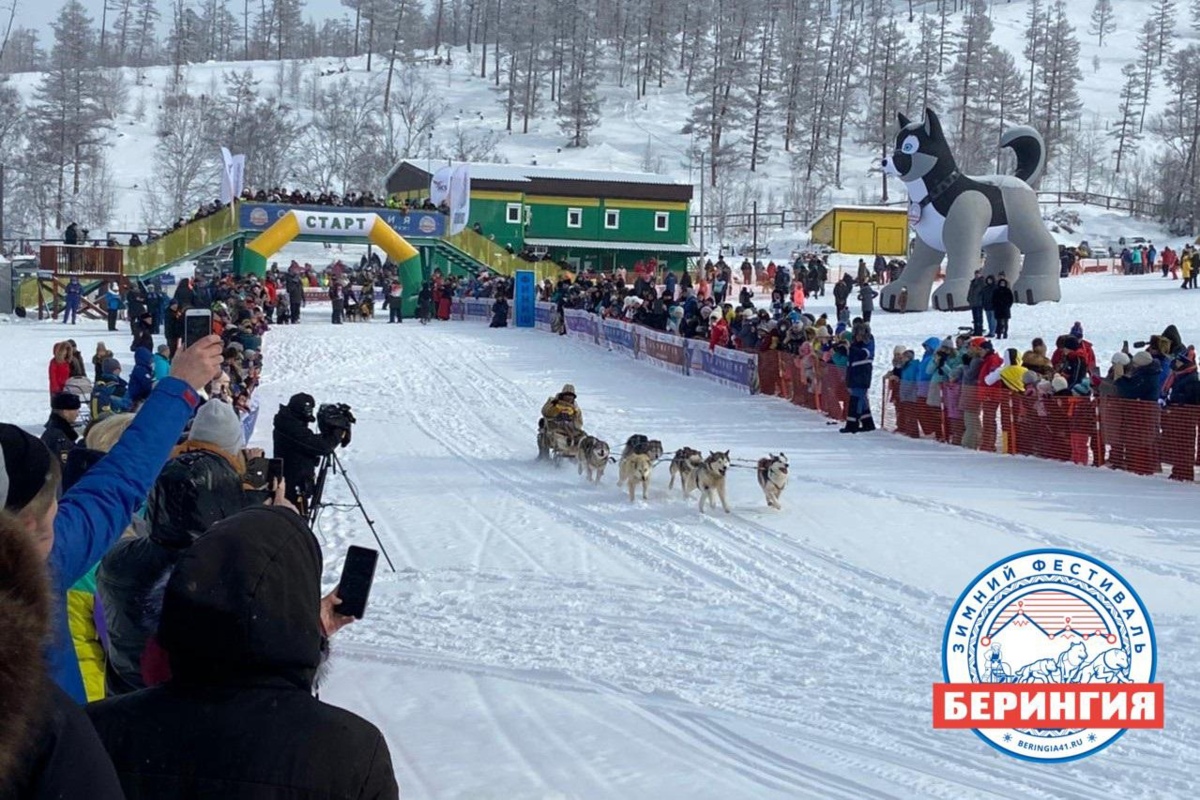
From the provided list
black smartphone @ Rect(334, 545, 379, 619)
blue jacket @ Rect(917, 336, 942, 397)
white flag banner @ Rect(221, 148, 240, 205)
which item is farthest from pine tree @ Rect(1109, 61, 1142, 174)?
black smartphone @ Rect(334, 545, 379, 619)

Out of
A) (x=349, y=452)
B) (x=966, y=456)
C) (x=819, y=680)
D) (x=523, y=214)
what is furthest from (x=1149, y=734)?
(x=523, y=214)

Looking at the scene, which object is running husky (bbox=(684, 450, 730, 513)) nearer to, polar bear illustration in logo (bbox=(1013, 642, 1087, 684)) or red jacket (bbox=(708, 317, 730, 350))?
polar bear illustration in logo (bbox=(1013, 642, 1087, 684))

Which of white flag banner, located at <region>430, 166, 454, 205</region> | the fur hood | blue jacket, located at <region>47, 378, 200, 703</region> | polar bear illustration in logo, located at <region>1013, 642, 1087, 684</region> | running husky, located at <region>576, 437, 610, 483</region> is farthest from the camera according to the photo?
white flag banner, located at <region>430, 166, 454, 205</region>

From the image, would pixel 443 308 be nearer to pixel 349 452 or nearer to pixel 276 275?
pixel 276 275

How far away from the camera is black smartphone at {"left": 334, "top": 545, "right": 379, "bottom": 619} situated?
9.22 feet

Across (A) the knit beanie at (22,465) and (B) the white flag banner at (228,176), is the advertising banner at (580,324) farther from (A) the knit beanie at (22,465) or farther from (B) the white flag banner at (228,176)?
(A) the knit beanie at (22,465)

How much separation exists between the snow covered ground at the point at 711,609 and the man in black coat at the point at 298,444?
2.38 ft

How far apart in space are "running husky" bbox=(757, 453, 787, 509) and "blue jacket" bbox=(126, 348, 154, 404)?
6.15 meters

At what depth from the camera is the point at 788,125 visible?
279 feet

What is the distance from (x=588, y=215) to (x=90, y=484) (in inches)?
2050

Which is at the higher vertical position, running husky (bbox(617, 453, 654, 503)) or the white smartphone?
the white smartphone

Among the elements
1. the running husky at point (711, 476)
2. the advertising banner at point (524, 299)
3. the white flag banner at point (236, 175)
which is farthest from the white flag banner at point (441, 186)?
the running husky at point (711, 476)

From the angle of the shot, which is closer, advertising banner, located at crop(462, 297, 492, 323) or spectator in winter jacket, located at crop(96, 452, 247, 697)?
spectator in winter jacket, located at crop(96, 452, 247, 697)

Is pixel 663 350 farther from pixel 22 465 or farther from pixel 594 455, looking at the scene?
pixel 22 465
